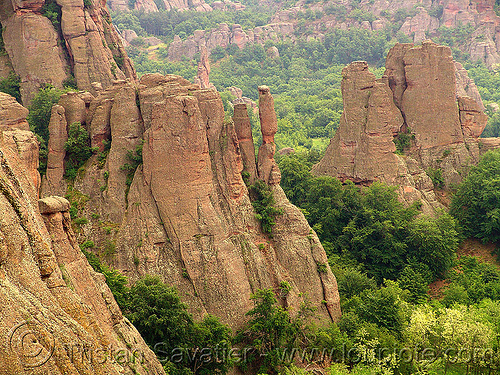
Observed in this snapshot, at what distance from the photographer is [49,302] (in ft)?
47.0

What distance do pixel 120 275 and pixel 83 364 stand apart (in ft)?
45.5

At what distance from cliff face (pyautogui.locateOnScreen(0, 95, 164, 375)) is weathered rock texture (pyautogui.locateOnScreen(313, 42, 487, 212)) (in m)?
32.9

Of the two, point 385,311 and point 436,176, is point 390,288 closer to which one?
point 385,311

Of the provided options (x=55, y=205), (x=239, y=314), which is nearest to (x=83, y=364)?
(x=55, y=205)

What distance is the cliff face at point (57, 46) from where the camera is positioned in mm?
47594

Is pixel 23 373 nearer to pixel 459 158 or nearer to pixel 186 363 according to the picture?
pixel 186 363

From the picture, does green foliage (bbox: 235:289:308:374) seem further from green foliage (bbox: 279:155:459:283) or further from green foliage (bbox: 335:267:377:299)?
green foliage (bbox: 279:155:459:283)

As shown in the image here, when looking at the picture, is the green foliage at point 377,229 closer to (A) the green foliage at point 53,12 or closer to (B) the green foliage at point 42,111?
(B) the green foliage at point 42,111

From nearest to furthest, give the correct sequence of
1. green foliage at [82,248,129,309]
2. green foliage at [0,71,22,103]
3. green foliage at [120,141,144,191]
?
green foliage at [82,248,129,309] < green foliage at [120,141,144,191] < green foliage at [0,71,22,103]

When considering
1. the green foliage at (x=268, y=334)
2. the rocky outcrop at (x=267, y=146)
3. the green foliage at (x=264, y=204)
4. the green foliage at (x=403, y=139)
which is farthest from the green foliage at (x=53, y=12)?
the green foliage at (x=268, y=334)

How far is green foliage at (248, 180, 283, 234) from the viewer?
32750mm

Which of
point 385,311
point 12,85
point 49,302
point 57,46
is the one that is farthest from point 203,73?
point 49,302

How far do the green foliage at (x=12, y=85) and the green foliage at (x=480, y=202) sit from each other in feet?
134

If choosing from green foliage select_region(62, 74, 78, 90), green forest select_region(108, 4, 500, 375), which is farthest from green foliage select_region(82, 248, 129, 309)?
green foliage select_region(62, 74, 78, 90)
